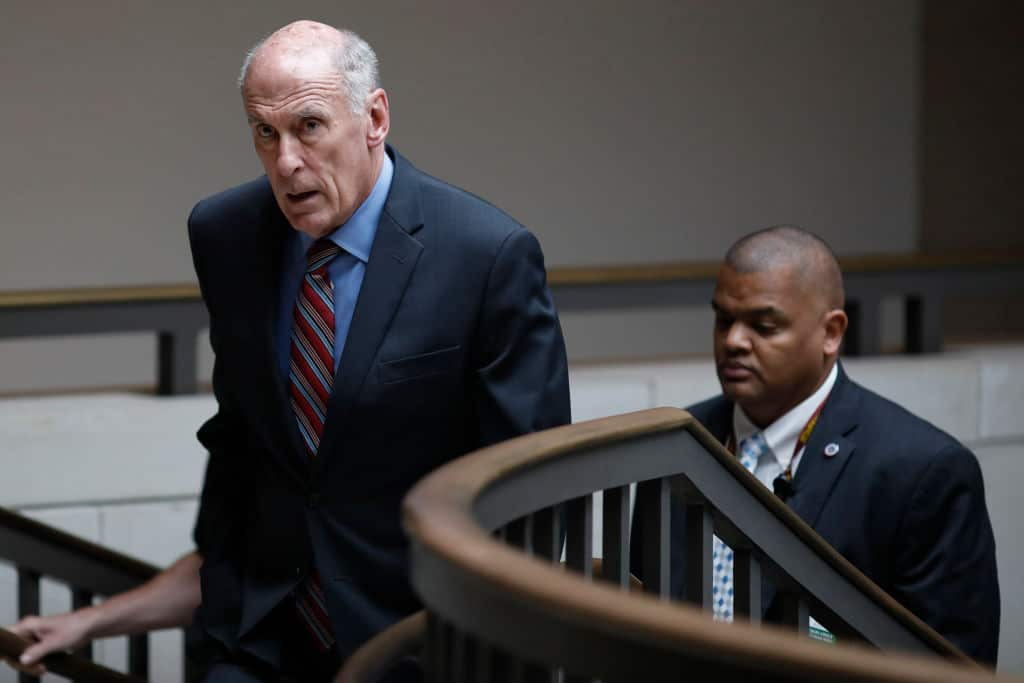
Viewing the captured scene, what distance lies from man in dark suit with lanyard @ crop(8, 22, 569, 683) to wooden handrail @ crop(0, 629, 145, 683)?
0.51m

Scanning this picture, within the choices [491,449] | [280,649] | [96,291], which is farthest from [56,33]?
[491,449]

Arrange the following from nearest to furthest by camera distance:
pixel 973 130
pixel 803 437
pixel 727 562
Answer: pixel 727 562 < pixel 803 437 < pixel 973 130

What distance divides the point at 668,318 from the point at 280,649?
5621 millimetres

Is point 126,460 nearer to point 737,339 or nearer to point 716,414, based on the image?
point 716,414

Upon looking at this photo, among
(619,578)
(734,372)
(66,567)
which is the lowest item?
(66,567)

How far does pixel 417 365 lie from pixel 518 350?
0.17m

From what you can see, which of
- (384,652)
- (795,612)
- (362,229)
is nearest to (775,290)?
(795,612)

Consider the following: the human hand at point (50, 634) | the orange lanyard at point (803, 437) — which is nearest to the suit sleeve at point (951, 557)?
the orange lanyard at point (803, 437)

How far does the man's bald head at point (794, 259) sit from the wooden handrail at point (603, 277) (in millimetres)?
1663

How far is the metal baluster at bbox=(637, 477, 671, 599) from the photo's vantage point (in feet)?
8.67

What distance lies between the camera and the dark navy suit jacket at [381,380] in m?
2.85

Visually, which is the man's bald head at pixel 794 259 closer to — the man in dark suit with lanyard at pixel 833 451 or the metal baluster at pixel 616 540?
the man in dark suit with lanyard at pixel 833 451

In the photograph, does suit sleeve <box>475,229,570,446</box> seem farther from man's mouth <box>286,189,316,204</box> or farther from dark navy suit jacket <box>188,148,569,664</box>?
man's mouth <box>286,189,316,204</box>

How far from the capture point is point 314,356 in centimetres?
295
